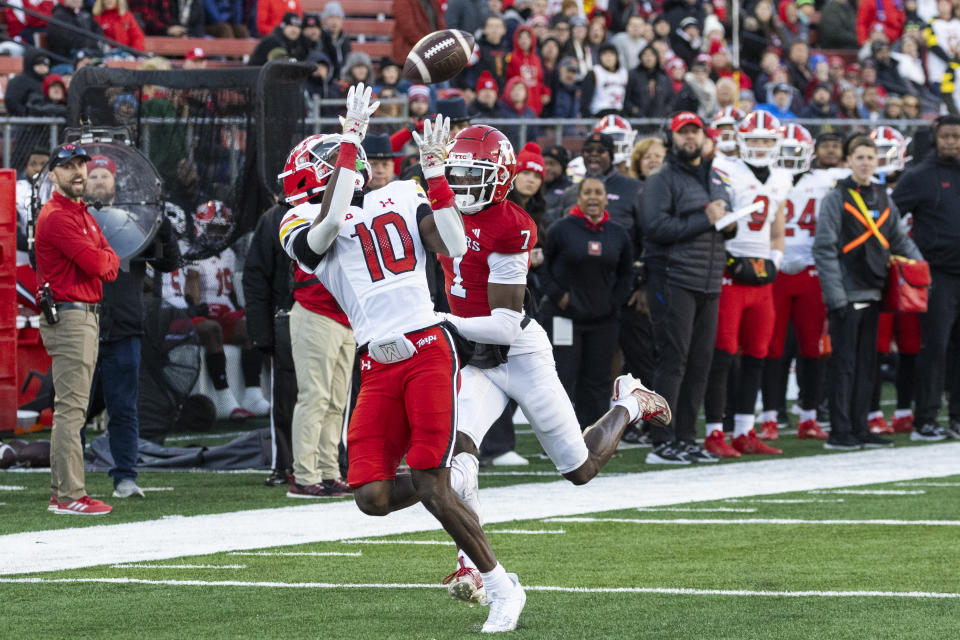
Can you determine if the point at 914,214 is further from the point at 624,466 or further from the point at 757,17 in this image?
the point at 757,17

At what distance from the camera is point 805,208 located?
13477 millimetres

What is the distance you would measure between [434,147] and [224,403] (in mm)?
7747

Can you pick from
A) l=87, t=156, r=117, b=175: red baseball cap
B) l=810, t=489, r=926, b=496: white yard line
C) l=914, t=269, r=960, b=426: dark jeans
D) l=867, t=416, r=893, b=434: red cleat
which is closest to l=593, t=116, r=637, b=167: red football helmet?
l=914, t=269, r=960, b=426: dark jeans

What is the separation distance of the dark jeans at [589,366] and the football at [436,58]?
4552mm

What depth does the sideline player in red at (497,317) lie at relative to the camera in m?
6.75

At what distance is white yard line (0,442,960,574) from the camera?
25.6ft

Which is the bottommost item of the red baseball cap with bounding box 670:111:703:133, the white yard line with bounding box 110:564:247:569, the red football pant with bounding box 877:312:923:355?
Result: the white yard line with bounding box 110:564:247:569

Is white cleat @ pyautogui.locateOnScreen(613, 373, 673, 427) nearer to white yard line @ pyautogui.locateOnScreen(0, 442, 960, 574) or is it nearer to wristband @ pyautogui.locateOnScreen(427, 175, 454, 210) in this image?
white yard line @ pyautogui.locateOnScreen(0, 442, 960, 574)

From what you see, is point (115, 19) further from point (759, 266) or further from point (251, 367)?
point (759, 266)

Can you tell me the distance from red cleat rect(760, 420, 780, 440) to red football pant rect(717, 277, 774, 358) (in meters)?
1.07

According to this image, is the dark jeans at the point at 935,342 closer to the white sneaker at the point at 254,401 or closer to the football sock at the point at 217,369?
the white sneaker at the point at 254,401

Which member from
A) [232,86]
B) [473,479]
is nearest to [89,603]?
[473,479]

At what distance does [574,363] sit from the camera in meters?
11.7

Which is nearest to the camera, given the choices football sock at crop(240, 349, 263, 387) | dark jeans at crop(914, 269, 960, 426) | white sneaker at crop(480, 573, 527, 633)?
white sneaker at crop(480, 573, 527, 633)
